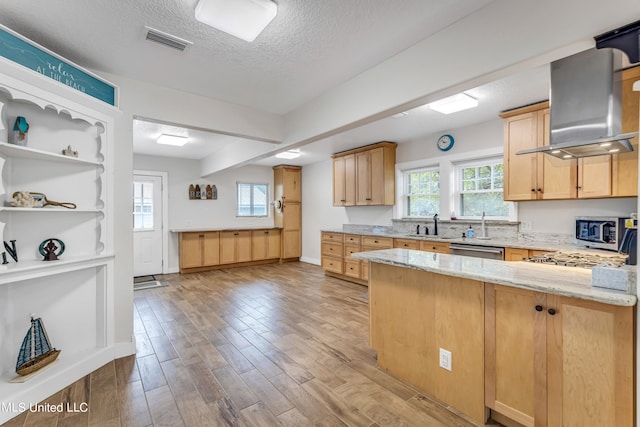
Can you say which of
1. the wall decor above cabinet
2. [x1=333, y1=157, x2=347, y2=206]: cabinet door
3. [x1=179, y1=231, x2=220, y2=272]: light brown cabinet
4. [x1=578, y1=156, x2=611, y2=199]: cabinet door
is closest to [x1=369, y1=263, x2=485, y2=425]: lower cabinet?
[x1=578, y1=156, x2=611, y2=199]: cabinet door

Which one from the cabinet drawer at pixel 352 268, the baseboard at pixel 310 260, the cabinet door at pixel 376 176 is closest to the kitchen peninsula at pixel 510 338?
the cabinet drawer at pixel 352 268

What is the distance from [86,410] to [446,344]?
2416 millimetres

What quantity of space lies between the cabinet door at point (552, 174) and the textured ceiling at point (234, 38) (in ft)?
6.97

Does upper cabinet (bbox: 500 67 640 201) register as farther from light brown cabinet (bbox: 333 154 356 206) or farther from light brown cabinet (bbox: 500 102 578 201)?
light brown cabinet (bbox: 333 154 356 206)

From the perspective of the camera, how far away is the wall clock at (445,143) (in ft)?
14.4

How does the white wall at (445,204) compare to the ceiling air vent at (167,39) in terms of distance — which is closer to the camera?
the ceiling air vent at (167,39)

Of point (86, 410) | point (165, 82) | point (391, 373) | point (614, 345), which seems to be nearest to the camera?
point (614, 345)

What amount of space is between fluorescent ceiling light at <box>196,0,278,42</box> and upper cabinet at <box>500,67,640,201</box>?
3.07 metres

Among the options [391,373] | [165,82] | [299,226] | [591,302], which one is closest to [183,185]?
[299,226]

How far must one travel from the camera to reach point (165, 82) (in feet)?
9.13

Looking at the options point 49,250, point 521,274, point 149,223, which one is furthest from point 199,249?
point 521,274

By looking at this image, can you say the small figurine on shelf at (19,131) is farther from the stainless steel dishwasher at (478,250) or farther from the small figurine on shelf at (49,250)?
the stainless steel dishwasher at (478,250)

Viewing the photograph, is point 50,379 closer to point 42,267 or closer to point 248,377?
point 42,267

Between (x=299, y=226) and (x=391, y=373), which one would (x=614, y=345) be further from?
(x=299, y=226)
